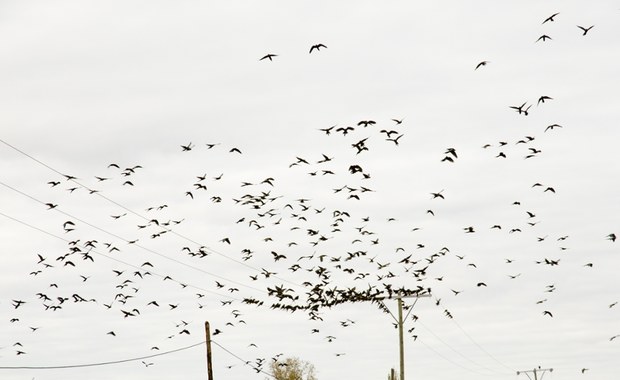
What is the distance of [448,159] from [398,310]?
1066 inches

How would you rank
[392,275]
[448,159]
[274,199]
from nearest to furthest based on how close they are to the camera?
[448,159], [274,199], [392,275]

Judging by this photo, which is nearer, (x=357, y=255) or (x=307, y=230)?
(x=307, y=230)

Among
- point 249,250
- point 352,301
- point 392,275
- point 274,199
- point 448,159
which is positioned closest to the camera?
point 448,159

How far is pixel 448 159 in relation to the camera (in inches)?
1323

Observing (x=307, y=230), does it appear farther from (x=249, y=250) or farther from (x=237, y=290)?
(x=237, y=290)

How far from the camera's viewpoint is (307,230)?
40.4 m

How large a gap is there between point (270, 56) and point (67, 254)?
629 inches

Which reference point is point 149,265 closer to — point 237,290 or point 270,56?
point 237,290

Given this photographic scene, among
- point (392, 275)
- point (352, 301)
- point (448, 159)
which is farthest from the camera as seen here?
point (352, 301)

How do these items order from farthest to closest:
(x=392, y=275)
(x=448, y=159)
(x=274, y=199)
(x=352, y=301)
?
(x=352, y=301)
(x=392, y=275)
(x=274, y=199)
(x=448, y=159)

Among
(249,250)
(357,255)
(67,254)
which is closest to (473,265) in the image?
(357,255)

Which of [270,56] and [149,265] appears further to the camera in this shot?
[149,265]

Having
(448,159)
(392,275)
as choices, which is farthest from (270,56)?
(392,275)

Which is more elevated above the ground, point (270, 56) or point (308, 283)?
point (270, 56)
